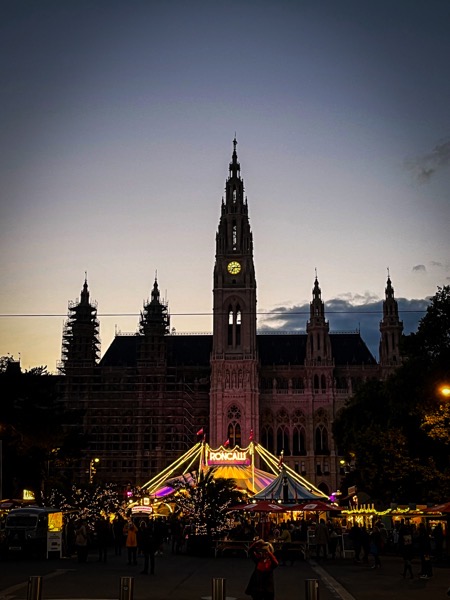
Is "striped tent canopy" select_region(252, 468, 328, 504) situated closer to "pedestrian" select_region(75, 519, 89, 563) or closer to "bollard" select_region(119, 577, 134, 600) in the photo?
"pedestrian" select_region(75, 519, 89, 563)

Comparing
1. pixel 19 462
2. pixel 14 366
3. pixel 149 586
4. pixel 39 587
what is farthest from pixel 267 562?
pixel 14 366

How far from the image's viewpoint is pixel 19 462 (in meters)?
51.4

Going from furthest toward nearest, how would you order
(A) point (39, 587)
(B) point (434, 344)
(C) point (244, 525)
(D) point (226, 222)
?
1. (D) point (226, 222)
2. (C) point (244, 525)
3. (B) point (434, 344)
4. (A) point (39, 587)

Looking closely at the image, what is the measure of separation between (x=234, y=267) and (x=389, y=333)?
21.9 metres

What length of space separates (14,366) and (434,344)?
31307 mm

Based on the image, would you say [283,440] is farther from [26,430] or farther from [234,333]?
[26,430]

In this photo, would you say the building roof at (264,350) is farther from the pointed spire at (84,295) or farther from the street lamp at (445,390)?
the street lamp at (445,390)

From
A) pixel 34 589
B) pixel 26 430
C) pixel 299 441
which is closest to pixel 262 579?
pixel 34 589

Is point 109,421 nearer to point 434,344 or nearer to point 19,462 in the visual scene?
point 19,462

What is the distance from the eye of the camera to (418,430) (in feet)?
135

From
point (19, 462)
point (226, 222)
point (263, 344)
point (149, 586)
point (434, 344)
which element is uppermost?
point (226, 222)

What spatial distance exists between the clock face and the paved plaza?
231ft

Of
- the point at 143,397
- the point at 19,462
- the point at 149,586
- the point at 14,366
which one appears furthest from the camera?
the point at 143,397

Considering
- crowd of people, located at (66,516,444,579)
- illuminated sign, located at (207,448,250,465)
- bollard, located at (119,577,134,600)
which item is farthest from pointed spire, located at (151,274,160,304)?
bollard, located at (119,577,134,600)
